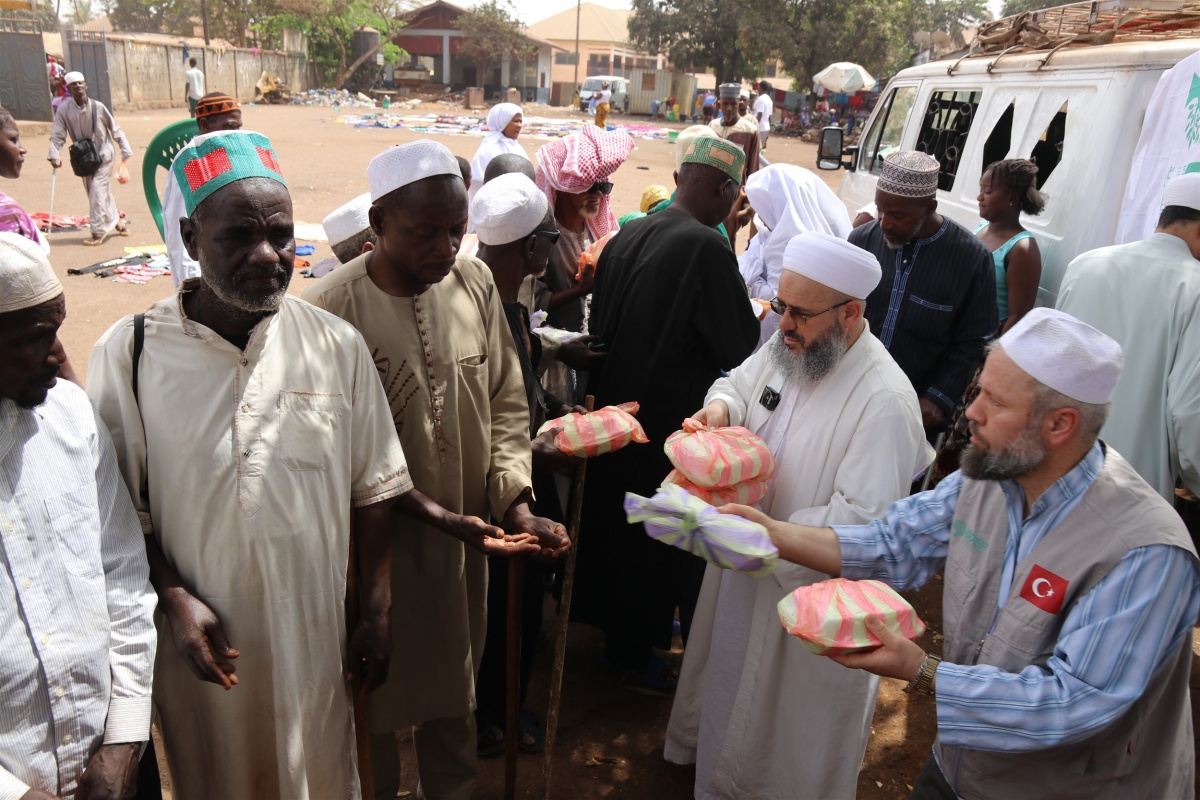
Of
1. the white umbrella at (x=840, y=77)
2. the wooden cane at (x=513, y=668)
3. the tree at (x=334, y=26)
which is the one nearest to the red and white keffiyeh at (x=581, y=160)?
the wooden cane at (x=513, y=668)

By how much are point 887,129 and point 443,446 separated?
618cm

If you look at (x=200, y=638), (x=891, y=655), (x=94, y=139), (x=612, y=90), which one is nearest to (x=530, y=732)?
(x=200, y=638)

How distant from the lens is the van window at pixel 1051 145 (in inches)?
179

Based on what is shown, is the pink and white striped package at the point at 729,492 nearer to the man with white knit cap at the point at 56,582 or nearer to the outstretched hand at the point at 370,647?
the outstretched hand at the point at 370,647

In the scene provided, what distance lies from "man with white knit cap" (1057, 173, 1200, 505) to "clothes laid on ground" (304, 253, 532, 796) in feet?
8.03

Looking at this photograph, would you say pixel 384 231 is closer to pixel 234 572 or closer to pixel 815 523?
pixel 234 572

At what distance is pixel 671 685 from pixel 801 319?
2.00m

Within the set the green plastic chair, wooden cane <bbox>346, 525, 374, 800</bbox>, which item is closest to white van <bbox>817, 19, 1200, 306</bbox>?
wooden cane <bbox>346, 525, 374, 800</bbox>

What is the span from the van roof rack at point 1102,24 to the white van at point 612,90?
40288 millimetres

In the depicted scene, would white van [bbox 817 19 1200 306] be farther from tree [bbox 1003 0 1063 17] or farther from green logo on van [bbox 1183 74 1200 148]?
tree [bbox 1003 0 1063 17]

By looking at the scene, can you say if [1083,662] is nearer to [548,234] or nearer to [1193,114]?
[548,234]

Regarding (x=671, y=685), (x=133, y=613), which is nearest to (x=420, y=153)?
(x=133, y=613)

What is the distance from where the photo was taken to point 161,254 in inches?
418

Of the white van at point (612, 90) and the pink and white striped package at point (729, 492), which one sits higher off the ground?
the white van at point (612, 90)
